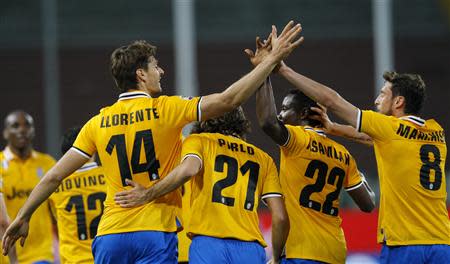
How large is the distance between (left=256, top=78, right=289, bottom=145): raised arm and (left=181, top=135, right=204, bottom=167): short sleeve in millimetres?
634

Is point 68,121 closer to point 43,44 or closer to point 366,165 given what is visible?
point 43,44

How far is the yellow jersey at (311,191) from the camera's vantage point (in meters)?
7.87

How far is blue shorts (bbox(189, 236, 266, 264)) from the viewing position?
713 centimetres

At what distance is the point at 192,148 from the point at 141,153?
15.3 inches

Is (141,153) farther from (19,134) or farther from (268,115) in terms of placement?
(19,134)

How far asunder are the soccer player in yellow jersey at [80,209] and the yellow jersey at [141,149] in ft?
5.38

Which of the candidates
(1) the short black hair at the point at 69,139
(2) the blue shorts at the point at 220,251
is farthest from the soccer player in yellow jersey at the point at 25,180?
(2) the blue shorts at the point at 220,251

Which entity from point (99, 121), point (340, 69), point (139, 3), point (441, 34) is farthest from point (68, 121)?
point (99, 121)

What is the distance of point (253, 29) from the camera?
1007 inches

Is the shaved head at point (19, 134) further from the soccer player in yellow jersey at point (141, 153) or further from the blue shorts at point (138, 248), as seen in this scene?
the blue shorts at point (138, 248)

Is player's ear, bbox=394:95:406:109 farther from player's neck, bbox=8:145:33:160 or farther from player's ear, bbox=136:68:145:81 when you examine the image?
player's neck, bbox=8:145:33:160

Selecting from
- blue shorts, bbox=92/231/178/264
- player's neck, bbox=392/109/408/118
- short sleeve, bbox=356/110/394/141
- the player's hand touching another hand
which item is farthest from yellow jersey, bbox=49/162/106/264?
player's neck, bbox=392/109/408/118

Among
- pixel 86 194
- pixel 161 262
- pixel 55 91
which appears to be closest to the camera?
pixel 161 262

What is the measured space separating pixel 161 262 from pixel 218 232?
1.62 feet
